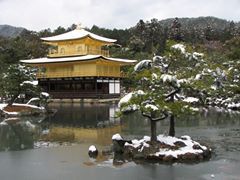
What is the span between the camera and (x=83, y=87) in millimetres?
52688

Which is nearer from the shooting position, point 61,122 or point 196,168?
point 196,168

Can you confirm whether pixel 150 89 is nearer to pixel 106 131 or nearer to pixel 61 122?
pixel 106 131

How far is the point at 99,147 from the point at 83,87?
34.6 m

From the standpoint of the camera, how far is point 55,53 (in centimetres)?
5744

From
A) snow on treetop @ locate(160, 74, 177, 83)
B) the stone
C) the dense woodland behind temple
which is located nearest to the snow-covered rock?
the stone

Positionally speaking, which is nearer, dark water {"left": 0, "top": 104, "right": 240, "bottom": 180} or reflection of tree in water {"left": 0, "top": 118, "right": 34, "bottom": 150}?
dark water {"left": 0, "top": 104, "right": 240, "bottom": 180}

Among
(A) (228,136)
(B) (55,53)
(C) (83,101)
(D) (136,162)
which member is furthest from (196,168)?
(B) (55,53)

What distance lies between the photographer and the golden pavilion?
2028 inches

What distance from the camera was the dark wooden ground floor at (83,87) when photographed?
51156mm

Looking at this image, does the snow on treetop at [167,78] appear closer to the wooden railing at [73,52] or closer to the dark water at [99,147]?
the dark water at [99,147]

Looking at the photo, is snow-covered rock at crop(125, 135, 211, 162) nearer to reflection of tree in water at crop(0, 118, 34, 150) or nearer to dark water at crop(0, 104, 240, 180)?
dark water at crop(0, 104, 240, 180)

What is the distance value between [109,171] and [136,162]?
5.27ft

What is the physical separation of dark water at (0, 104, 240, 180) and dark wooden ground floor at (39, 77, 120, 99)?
20.5 m

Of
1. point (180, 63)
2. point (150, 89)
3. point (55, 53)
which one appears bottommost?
point (150, 89)
